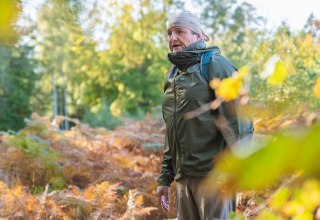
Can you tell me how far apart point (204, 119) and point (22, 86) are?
84.6ft

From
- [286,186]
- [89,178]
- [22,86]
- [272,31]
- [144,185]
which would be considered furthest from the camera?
[22,86]

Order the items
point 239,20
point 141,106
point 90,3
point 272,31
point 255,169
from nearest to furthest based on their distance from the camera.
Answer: point 255,169, point 90,3, point 272,31, point 141,106, point 239,20

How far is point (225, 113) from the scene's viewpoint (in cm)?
214

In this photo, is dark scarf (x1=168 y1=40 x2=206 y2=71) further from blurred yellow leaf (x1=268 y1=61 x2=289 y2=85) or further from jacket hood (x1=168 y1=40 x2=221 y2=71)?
blurred yellow leaf (x1=268 y1=61 x2=289 y2=85)

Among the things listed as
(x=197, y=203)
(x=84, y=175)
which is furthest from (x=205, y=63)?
(x=84, y=175)

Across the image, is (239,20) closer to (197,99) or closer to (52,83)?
(52,83)

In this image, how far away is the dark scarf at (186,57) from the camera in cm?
224

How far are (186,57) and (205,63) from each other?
89mm

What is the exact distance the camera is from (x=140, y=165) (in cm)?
606

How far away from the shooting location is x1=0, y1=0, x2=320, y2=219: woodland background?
415 mm

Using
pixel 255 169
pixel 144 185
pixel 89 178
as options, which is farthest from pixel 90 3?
pixel 89 178

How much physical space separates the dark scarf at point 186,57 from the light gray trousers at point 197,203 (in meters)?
0.52

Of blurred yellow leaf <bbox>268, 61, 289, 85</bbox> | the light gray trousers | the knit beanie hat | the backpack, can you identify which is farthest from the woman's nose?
blurred yellow leaf <bbox>268, 61, 289, 85</bbox>

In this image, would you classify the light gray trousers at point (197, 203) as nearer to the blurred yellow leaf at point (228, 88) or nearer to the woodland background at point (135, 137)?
the woodland background at point (135, 137)
